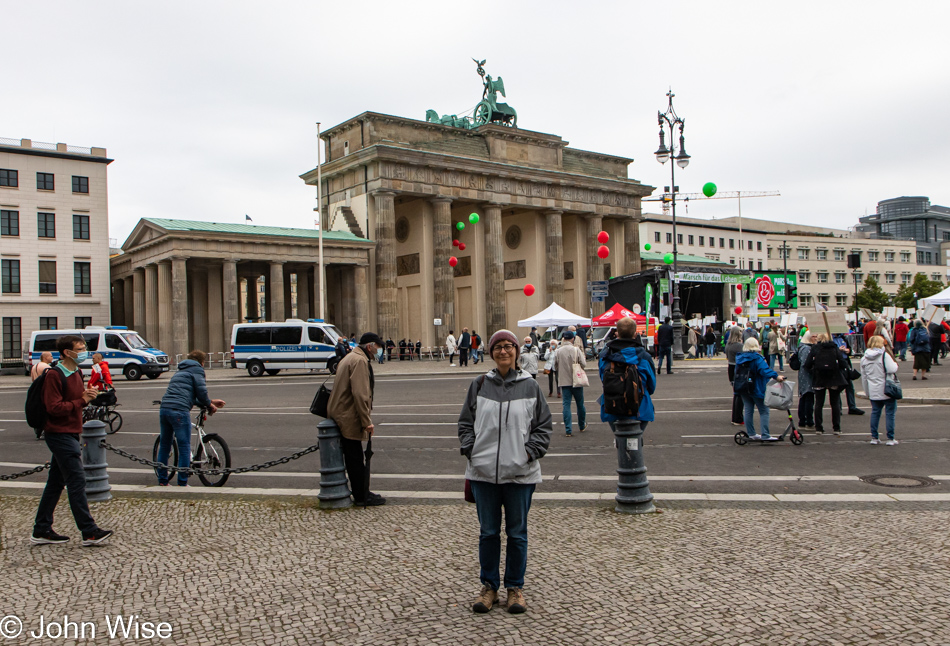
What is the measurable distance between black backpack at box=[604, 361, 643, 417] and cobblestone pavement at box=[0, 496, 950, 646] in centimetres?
105

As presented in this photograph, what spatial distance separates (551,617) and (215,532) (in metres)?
3.69

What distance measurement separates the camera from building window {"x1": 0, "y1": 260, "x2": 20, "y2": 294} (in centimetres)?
4875

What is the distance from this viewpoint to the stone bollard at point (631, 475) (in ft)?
25.1

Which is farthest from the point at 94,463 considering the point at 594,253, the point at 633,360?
the point at 594,253

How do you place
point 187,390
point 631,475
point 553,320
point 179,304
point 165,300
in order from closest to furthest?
1. point 631,475
2. point 187,390
3. point 553,320
4. point 179,304
5. point 165,300

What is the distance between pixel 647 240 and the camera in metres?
106

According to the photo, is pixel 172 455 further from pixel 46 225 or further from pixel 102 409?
pixel 46 225

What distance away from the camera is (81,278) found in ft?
169

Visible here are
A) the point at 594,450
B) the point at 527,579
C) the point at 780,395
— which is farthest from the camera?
the point at 594,450

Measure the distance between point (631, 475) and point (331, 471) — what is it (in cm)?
305

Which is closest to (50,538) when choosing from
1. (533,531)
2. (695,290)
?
(533,531)

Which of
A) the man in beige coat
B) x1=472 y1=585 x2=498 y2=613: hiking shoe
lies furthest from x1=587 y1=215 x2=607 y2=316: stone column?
x1=472 y1=585 x2=498 y2=613: hiking shoe

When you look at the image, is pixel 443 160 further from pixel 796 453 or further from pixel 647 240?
pixel 647 240

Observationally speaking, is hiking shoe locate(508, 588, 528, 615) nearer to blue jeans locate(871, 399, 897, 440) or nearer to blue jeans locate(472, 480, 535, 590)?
blue jeans locate(472, 480, 535, 590)
